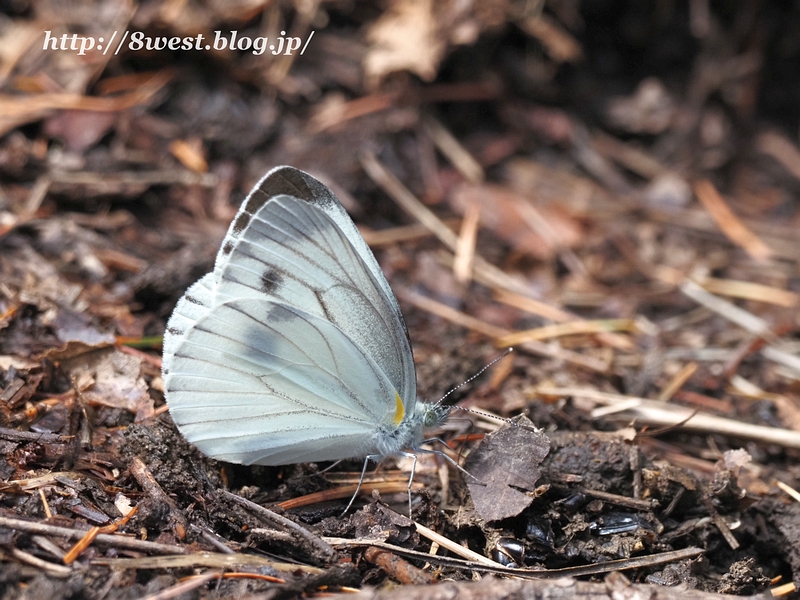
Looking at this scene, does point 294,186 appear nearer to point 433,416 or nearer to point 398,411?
point 398,411

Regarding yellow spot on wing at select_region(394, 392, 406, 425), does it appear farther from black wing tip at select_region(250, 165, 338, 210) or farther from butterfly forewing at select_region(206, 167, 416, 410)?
black wing tip at select_region(250, 165, 338, 210)

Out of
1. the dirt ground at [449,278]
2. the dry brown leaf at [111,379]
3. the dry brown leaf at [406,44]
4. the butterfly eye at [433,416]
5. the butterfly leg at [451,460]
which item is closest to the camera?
the dirt ground at [449,278]

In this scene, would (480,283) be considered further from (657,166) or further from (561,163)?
(657,166)

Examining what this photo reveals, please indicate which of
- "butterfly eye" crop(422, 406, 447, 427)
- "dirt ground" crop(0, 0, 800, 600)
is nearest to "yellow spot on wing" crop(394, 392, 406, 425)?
"butterfly eye" crop(422, 406, 447, 427)

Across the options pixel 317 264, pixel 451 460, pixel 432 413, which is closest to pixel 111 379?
pixel 317 264

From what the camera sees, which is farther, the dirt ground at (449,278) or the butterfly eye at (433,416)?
the butterfly eye at (433,416)

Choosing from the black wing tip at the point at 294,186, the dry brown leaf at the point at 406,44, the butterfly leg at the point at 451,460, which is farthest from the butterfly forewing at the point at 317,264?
the dry brown leaf at the point at 406,44

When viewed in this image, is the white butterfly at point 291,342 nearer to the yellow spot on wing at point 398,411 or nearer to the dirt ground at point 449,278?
the yellow spot on wing at point 398,411
